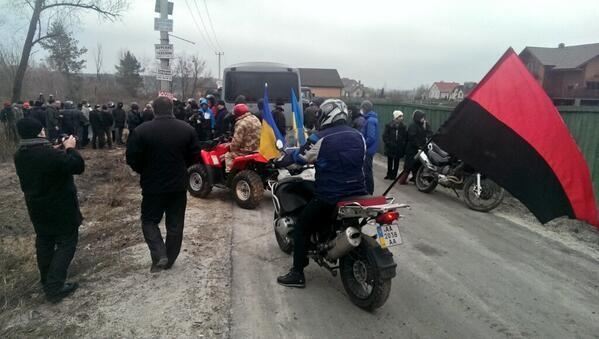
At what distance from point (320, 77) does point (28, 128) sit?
82.6 metres

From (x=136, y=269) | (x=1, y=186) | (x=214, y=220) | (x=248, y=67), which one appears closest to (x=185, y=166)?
(x=136, y=269)

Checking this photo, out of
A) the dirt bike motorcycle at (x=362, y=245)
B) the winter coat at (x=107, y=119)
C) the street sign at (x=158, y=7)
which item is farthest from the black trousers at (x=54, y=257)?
the winter coat at (x=107, y=119)

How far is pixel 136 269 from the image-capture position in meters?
4.59

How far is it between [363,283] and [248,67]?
9.47 m

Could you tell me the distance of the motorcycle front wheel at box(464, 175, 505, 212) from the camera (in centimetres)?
769

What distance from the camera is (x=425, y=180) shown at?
9234mm

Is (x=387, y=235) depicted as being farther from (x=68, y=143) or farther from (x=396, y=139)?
(x=396, y=139)

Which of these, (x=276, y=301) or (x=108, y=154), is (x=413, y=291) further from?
(x=108, y=154)

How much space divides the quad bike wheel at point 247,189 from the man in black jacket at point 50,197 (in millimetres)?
3443

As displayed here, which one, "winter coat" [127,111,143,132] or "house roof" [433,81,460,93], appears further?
"house roof" [433,81,460,93]

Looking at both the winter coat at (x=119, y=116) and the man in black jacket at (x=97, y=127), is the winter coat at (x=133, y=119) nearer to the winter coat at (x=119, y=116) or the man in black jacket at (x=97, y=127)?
the man in black jacket at (x=97, y=127)

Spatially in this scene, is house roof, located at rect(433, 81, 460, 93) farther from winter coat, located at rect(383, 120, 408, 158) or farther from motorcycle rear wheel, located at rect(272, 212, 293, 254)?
motorcycle rear wheel, located at rect(272, 212, 293, 254)

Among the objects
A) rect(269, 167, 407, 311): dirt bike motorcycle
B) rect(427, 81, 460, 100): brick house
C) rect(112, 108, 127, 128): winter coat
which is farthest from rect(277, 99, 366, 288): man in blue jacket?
rect(427, 81, 460, 100): brick house

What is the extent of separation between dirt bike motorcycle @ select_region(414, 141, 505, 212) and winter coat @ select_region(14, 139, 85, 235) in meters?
5.48
